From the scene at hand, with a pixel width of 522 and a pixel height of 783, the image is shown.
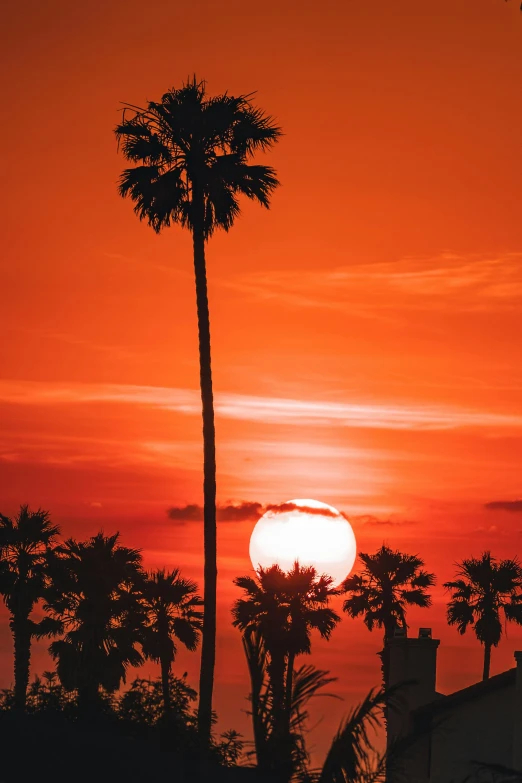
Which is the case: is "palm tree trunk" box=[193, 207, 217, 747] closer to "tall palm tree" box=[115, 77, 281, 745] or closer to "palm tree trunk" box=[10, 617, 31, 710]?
"tall palm tree" box=[115, 77, 281, 745]

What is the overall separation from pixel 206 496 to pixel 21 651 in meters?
23.2

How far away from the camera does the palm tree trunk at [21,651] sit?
55406 mm

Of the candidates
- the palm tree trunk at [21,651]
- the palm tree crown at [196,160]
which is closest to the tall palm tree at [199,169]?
the palm tree crown at [196,160]

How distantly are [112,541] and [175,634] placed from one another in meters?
5.55

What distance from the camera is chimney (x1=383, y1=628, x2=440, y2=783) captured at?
31875mm

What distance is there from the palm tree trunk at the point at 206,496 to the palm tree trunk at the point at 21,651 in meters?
21.8

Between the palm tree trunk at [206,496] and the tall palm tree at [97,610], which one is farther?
the tall palm tree at [97,610]

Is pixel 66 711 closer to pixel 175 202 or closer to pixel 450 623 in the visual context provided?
pixel 175 202

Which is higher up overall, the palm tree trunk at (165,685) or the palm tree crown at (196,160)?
the palm tree crown at (196,160)

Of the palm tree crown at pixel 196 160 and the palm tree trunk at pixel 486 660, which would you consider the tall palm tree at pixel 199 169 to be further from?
the palm tree trunk at pixel 486 660

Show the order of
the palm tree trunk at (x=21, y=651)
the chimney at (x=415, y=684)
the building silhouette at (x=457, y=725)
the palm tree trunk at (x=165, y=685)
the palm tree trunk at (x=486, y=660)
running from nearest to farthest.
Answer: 1. the building silhouette at (x=457, y=725)
2. the chimney at (x=415, y=684)
3. the palm tree trunk at (x=165, y=685)
4. the palm tree trunk at (x=21, y=651)
5. the palm tree trunk at (x=486, y=660)

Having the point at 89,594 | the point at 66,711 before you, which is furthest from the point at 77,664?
the point at 66,711

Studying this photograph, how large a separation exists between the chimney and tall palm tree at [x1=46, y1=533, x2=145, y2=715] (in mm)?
19635

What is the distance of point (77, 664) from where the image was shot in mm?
51531
